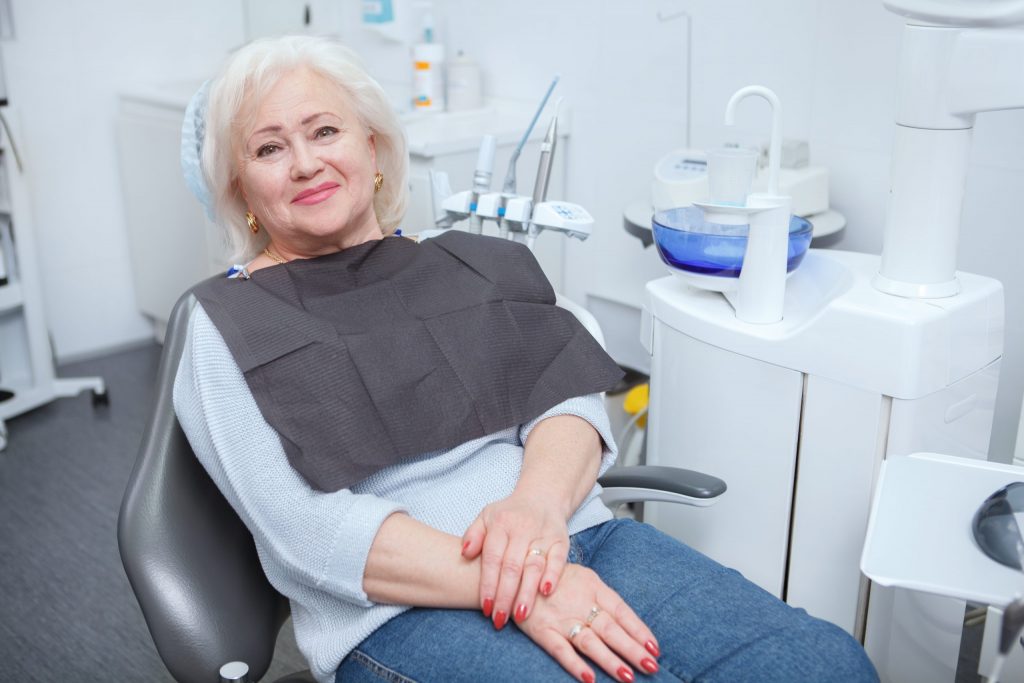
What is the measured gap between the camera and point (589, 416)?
1376 millimetres

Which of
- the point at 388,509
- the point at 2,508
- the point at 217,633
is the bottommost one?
the point at 2,508

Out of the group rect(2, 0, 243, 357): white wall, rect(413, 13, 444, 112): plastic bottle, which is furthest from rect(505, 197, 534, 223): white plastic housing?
rect(2, 0, 243, 357): white wall

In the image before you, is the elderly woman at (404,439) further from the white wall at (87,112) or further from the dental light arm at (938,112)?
the white wall at (87,112)

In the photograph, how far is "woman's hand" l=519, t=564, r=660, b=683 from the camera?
1.08m

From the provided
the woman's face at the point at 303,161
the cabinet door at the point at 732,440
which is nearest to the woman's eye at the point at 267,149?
the woman's face at the point at 303,161

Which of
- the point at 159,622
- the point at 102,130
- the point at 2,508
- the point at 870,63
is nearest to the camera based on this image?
the point at 159,622

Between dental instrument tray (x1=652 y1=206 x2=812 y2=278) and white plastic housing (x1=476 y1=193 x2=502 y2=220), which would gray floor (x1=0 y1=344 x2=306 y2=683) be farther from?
dental instrument tray (x1=652 y1=206 x2=812 y2=278)

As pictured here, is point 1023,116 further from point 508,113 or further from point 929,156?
point 508,113

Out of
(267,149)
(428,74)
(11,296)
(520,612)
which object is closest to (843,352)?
(520,612)

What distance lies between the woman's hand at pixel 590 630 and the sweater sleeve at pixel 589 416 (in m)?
0.25

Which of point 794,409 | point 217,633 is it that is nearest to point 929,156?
point 794,409

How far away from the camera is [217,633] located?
1.12 m

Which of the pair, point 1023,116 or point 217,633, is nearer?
point 217,633

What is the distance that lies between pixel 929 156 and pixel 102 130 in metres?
2.62
